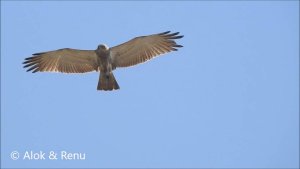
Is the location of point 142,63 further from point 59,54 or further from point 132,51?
point 59,54

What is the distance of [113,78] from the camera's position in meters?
15.8

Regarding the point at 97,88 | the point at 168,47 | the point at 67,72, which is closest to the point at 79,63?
the point at 67,72

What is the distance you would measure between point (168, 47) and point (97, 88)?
2.18m

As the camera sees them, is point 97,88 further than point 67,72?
No

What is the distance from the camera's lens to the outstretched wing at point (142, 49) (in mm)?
16125

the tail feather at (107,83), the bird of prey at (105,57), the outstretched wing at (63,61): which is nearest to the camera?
the tail feather at (107,83)

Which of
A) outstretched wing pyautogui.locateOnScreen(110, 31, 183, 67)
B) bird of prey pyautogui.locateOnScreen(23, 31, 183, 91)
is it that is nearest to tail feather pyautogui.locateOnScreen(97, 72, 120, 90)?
bird of prey pyautogui.locateOnScreen(23, 31, 183, 91)

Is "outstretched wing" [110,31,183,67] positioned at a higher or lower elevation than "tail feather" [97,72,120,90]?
higher

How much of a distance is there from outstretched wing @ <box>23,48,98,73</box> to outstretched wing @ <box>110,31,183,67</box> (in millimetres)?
702

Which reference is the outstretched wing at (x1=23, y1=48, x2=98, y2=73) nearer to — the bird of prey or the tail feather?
the bird of prey

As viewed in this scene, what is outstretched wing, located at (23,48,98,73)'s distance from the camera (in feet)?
54.7

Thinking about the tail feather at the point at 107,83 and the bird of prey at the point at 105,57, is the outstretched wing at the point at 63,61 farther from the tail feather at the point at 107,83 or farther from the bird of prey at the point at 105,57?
the tail feather at the point at 107,83

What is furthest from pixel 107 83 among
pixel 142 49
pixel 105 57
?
pixel 142 49

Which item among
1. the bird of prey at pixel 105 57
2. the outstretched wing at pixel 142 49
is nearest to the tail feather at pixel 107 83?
the bird of prey at pixel 105 57
